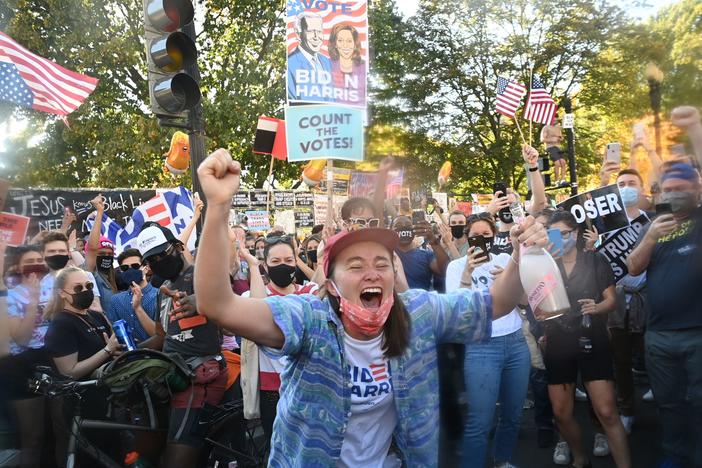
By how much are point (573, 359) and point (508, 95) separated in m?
2.64

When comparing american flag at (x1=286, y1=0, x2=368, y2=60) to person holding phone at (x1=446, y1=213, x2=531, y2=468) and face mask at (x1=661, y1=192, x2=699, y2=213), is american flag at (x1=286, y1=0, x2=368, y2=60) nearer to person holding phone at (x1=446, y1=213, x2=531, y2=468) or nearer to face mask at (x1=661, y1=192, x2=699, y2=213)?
face mask at (x1=661, y1=192, x2=699, y2=213)

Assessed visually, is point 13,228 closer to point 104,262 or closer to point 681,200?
point 681,200

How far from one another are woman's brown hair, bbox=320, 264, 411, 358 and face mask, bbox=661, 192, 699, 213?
1.18 meters

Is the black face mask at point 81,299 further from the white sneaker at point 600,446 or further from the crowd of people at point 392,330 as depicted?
the white sneaker at point 600,446

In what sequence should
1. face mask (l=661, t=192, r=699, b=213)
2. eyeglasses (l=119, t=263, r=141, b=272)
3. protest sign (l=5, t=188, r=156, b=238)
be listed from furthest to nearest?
protest sign (l=5, t=188, r=156, b=238) → eyeglasses (l=119, t=263, r=141, b=272) → face mask (l=661, t=192, r=699, b=213)

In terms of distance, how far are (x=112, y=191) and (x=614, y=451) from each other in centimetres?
874

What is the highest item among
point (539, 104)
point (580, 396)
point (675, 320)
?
point (539, 104)

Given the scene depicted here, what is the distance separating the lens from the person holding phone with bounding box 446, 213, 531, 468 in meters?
3.65

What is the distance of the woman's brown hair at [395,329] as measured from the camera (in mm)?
2135

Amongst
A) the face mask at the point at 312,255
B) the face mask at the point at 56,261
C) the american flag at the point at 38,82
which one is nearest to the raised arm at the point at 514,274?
the face mask at the point at 56,261

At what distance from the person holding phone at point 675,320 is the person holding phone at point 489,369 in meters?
0.75

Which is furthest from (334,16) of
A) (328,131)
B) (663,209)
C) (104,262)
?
(104,262)

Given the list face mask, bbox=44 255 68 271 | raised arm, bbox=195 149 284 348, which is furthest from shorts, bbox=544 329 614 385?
face mask, bbox=44 255 68 271

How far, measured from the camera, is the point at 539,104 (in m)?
2.05
